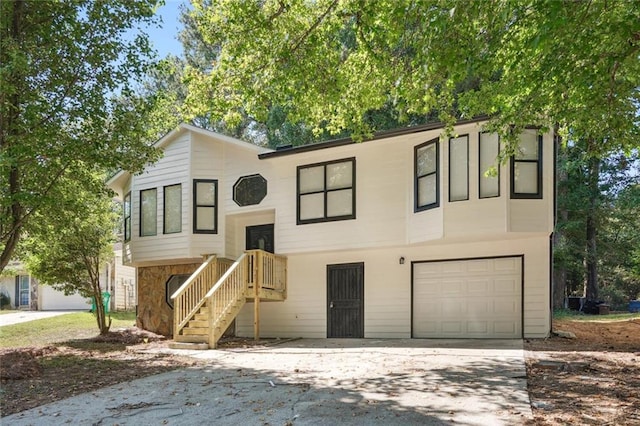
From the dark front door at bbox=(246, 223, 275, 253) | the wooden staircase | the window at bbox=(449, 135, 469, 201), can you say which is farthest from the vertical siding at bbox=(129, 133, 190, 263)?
the window at bbox=(449, 135, 469, 201)

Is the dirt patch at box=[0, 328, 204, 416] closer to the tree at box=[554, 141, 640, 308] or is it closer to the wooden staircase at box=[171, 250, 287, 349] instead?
the wooden staircase at box=[171, 250, 287, 349]

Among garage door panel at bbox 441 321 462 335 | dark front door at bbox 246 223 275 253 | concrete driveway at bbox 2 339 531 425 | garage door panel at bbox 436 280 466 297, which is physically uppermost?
dark front door at bbox 246 223 275 253

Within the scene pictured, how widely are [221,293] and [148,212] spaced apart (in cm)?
502

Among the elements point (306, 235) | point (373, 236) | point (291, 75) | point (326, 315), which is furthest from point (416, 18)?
point (326, 315)

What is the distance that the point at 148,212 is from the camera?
50.4ft

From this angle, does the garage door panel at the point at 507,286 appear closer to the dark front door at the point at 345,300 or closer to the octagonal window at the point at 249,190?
the dark front door at the point at 345,300

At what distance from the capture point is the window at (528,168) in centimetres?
1105

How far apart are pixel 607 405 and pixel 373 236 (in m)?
7.78

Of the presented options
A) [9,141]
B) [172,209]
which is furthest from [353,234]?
[9,141]

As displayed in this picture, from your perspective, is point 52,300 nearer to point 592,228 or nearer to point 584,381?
point 584,381

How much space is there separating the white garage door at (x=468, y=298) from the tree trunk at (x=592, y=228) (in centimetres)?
1344

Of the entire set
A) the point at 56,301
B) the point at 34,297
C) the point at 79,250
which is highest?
the point at 79,250

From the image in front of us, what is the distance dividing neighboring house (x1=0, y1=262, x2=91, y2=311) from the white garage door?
65.3 ft

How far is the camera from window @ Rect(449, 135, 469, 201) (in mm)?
11289
